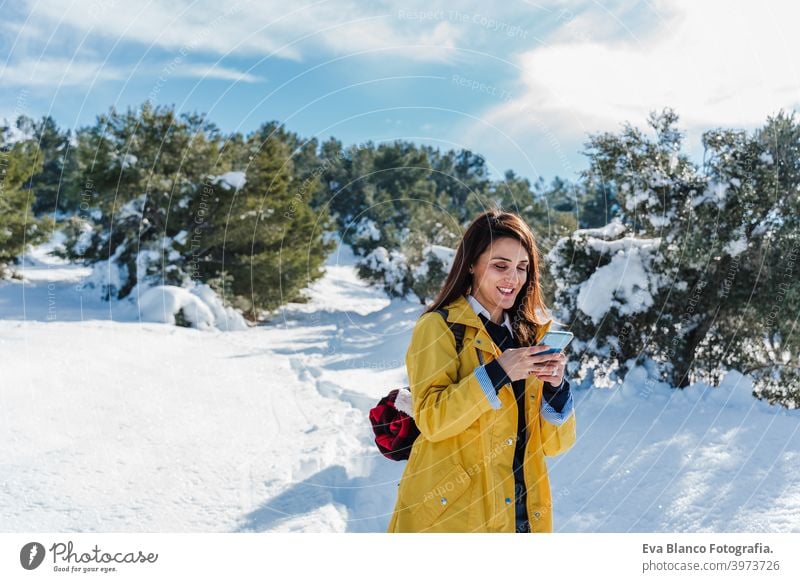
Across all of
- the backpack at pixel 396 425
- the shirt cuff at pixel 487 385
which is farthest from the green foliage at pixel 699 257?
the shirt cuff at pixel 487 385

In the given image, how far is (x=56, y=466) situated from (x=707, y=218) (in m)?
5.41

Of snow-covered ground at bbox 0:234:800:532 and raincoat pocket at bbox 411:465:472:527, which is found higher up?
raincoat pocket at bbox 411:465:472:527

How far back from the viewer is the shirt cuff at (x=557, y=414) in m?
1.71

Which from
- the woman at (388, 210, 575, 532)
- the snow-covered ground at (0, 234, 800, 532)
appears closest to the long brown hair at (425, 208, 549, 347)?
the woman at (388, 210, 575, 532)

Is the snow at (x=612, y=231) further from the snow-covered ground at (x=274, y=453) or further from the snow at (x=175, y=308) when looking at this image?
the snow at (x=175, y=308)

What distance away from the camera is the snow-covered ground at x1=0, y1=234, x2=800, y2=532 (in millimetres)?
3484

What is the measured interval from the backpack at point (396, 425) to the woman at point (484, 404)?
8 cm

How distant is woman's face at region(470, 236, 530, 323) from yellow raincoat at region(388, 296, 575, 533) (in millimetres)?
81

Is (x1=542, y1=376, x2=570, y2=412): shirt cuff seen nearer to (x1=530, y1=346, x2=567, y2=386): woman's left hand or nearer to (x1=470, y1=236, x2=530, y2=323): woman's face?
(x1=530, y1=346, x2=567, y2=386): woman's left hand

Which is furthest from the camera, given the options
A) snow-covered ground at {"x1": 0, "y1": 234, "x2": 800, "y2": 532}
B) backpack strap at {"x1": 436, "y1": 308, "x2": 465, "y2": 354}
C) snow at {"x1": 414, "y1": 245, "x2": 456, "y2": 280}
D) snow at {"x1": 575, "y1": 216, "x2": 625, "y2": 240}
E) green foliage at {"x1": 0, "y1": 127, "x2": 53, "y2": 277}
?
green foliage at {"x1": 0, "y1": 127, "x2": 53, "y2": 277}

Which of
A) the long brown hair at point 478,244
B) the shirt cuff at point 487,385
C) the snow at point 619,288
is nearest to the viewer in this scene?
the shirt cuff at point 487,385

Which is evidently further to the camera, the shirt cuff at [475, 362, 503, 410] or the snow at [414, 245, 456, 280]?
the snow at [414, 245, 456, 280]

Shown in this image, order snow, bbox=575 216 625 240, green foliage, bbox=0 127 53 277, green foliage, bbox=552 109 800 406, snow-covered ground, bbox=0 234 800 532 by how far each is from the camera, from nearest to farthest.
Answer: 1. snow-covered ground, bbox=0 234 800 532
2. green foliage, bbox=552 109 800 406
3. snow, bbox=575 216 625 240
4. green foliage, bbox=0 127 53 277

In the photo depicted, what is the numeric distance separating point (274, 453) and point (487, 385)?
3705mm
